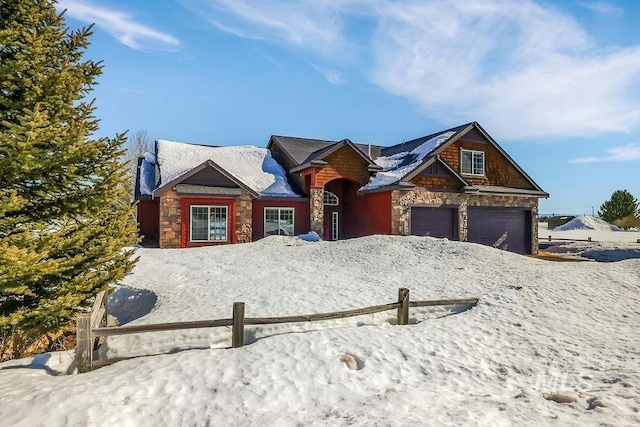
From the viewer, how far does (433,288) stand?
35.9 ft

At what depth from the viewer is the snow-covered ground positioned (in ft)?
16.4

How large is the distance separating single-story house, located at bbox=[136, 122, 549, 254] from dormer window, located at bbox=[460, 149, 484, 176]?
0.06m

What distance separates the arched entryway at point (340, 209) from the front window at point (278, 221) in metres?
2.91

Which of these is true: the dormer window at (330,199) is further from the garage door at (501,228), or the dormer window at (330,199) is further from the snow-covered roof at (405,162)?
the garage door at (501,228)

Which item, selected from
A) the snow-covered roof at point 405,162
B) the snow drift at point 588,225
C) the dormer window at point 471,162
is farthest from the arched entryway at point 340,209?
the snow drift at point 588,225

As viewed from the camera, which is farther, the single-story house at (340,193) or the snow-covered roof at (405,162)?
the snow-covered roof at (405,162)

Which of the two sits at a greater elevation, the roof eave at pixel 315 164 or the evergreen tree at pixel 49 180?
the roof eave at pixel 315 164

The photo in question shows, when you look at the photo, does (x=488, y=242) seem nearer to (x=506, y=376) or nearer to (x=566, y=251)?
(x=566, y=251)

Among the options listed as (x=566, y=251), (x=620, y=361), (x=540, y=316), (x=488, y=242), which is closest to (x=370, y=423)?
(x=620, y=361)

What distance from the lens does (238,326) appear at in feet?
22.6

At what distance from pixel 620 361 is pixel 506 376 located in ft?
7.45

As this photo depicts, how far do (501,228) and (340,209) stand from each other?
1016cm

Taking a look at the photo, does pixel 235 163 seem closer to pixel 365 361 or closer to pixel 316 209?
pixel 316 209

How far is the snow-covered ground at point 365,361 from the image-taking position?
197 inches
